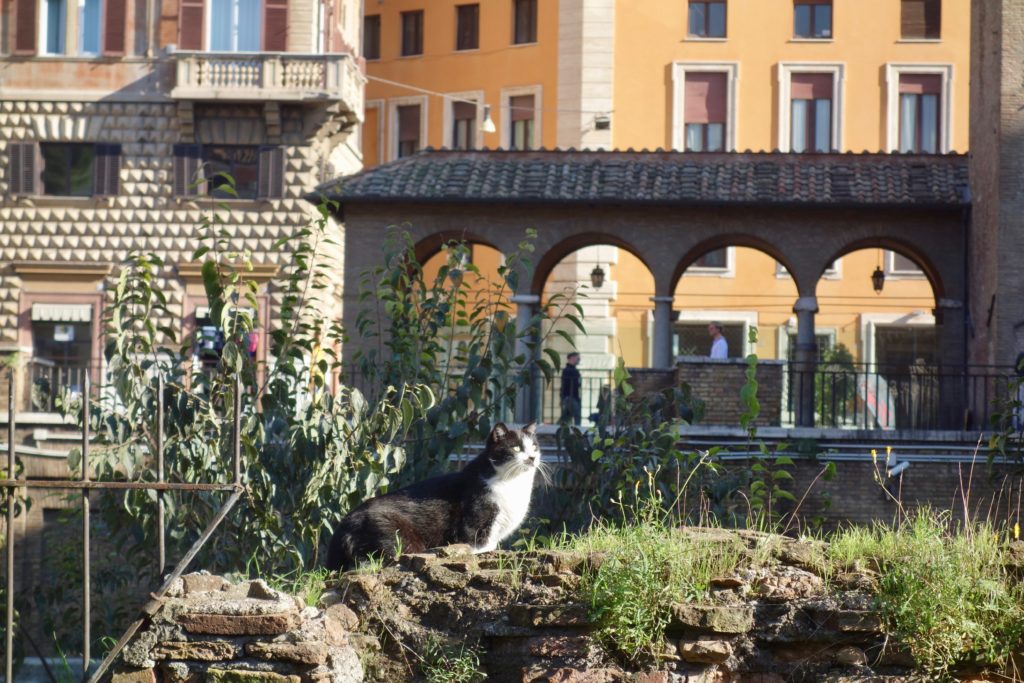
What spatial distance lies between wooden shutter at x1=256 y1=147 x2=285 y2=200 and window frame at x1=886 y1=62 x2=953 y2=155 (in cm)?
1357

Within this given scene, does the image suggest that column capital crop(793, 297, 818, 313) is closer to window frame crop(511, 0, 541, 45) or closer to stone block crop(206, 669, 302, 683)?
window frame crop(511, 0, 541, 45)

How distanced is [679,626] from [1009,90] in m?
13.5

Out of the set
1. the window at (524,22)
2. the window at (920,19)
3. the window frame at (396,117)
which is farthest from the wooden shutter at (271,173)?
the window at (920,19)

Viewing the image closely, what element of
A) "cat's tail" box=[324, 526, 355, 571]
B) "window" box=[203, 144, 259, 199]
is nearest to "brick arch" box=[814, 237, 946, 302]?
"window" box=[203, 144, 259, 199]

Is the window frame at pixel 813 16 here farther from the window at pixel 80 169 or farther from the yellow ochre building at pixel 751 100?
the window at pixel 80 169

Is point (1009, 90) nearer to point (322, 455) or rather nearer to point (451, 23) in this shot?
point (322, 455)

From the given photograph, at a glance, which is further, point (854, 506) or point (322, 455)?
point (854, 506)

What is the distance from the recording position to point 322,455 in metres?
11.3

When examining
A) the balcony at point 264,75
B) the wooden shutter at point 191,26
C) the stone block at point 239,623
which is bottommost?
the stone block at point 239,623

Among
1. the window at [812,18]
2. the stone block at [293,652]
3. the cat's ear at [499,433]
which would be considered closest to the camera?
the stone block at [293,652]

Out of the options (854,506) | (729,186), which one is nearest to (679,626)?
(854,506)

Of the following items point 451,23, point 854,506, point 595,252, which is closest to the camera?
point 854,506

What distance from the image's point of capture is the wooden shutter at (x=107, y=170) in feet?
102

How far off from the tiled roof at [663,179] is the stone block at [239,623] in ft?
53.3
